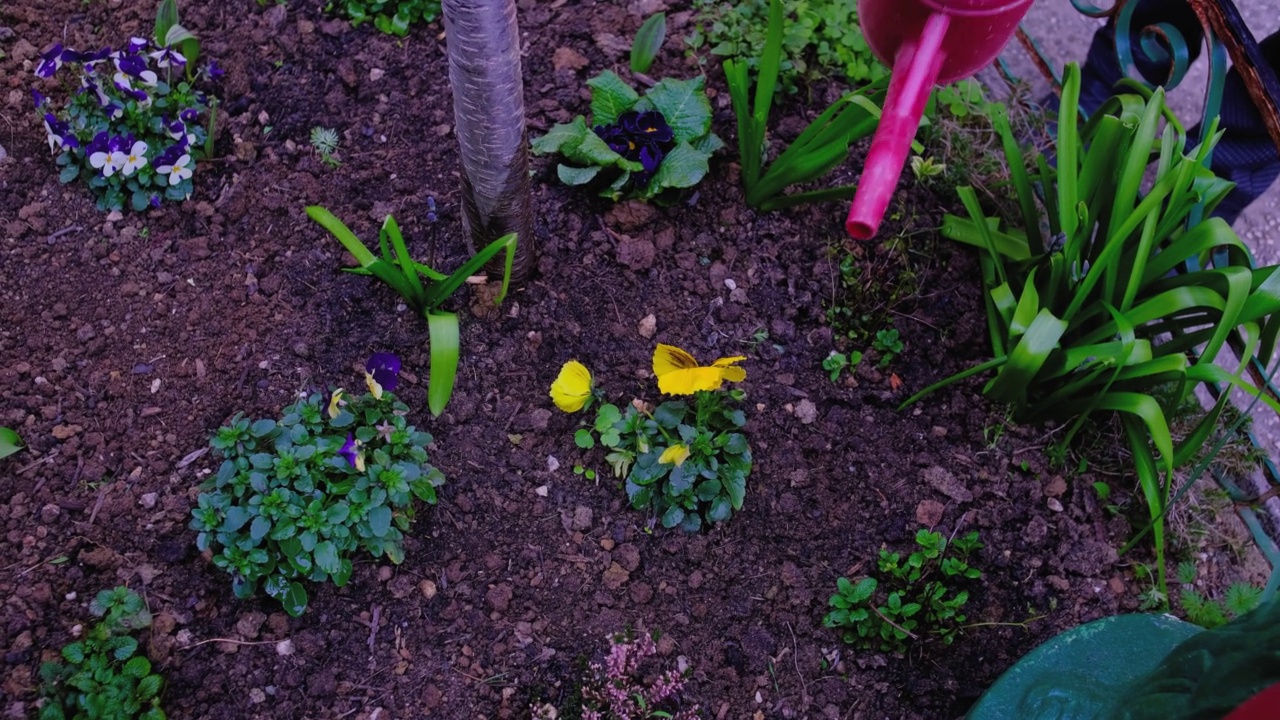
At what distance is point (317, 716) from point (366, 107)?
1402 millimetres

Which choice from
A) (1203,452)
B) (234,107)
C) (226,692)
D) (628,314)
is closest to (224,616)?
(226,692)

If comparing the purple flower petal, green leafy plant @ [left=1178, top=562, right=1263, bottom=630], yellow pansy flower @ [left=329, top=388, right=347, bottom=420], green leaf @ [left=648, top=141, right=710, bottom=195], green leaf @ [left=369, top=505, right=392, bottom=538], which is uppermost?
green leaf @ [left=648, top=141, right=710, bottom=195]

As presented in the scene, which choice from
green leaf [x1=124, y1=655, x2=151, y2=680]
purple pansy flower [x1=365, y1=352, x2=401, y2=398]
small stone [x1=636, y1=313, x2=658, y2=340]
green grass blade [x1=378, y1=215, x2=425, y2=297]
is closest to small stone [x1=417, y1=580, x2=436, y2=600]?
purple pansy flower [x1=365, y1=352, x2=401, y2=398]

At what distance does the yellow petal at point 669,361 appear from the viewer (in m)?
1.78

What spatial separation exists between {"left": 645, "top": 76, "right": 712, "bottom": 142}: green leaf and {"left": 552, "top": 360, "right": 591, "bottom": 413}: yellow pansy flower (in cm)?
65

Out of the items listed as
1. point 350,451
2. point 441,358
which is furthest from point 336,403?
point 441,358

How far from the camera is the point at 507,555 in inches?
74.2

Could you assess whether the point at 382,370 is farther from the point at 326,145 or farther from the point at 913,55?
the point at 913,55

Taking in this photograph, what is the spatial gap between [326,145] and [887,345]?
1397mm

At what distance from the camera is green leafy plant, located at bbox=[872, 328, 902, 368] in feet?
6.98

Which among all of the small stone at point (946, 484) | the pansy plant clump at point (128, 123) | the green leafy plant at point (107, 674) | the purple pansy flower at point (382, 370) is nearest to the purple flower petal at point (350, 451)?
the purple pansy flower at point (382, 370)

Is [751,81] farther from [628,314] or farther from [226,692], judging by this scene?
[226,692]

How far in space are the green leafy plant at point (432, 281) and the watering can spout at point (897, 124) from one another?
77 cm

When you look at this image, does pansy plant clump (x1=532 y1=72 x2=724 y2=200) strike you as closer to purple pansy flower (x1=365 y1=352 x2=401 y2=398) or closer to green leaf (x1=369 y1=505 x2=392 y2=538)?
purple pansy flower (x1=365 y1=352 x2=401 y2=398)
